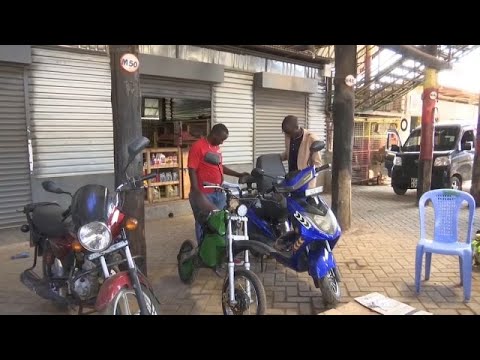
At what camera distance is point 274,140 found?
970 cm

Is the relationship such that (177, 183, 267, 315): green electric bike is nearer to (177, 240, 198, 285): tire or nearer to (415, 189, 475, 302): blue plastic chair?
(177, 240, 198, 285): tire

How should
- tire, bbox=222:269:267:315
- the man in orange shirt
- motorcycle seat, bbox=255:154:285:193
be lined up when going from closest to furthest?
tire, bbox=222:269:267:315, the man in orange shirt, motorcycle seat, bbox=255:154:285:193

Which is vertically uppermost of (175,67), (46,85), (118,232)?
(175,67)

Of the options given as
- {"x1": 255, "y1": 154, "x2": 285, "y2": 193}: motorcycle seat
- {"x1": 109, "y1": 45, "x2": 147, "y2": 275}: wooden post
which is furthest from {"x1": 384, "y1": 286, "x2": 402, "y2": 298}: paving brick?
{"x1": 109, "y1": 45, "x2": 147, "y2": 275}: wooden post

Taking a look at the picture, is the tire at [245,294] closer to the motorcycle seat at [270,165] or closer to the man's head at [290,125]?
the motorcycle seat at [270,165]

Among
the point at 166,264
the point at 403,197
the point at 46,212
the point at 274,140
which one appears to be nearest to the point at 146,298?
the point at 46,212

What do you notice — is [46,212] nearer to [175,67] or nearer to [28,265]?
[28,265]

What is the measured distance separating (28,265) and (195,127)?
4580mm

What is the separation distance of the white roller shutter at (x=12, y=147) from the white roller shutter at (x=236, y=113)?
12.2ft

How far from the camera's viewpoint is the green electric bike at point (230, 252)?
311 centimetres

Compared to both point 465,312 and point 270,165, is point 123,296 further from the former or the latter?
point 465,312

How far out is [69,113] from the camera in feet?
20.6

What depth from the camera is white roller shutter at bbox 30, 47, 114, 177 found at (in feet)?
19.6

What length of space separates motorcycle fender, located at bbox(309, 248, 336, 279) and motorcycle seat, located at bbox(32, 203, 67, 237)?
84.7 inches
